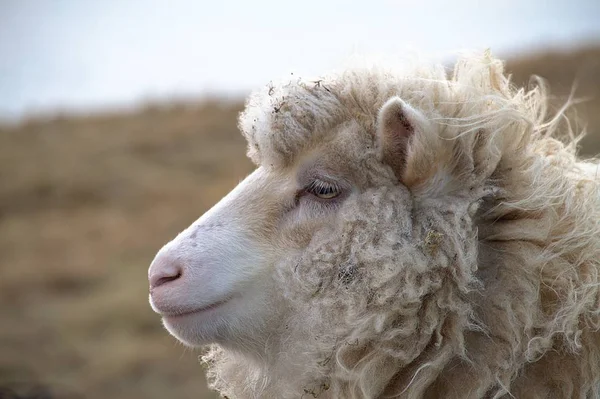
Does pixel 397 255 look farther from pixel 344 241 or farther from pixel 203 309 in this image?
pixel 203 309

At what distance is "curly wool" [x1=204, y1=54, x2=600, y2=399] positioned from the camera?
8.73 ft

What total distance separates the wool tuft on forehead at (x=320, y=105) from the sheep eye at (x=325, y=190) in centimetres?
14

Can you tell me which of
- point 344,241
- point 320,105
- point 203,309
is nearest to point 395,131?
point 320,105

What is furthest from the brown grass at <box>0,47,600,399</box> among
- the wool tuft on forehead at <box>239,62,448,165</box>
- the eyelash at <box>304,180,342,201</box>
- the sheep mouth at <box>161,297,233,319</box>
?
the sheep mouth at <box>161,297,233,319</box>

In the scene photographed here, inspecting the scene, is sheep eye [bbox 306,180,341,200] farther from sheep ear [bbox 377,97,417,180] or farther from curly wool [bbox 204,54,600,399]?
sheep ear [bbox 377,97,417,180]

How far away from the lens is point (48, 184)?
1402 centimetres

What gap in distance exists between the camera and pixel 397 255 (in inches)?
105

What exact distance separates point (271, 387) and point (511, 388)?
0.88 meters

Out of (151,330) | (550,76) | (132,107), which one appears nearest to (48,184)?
(132,107)

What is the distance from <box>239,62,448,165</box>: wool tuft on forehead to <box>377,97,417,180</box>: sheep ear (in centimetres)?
10

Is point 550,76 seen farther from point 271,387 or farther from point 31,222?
point 271,387

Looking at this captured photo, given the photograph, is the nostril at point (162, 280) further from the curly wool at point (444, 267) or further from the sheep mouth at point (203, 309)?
the curly wool at point (444, 267)

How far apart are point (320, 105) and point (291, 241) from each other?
51cm

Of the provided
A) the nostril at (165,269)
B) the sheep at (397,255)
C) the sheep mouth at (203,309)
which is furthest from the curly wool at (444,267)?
the nostril at (165,269)
